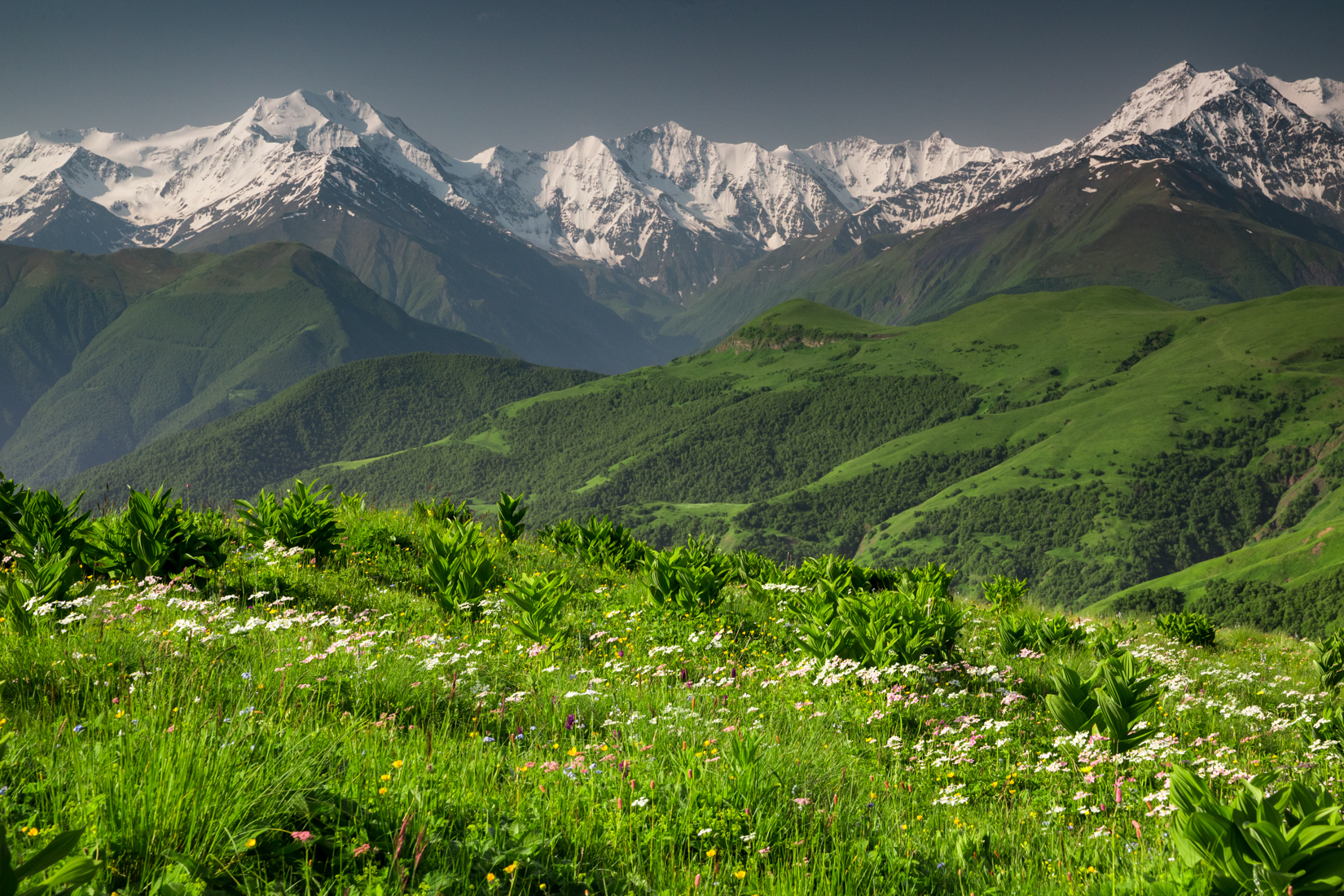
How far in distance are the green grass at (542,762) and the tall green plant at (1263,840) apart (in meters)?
0.22

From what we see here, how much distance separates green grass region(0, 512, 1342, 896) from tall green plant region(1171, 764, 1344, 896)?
22 cm

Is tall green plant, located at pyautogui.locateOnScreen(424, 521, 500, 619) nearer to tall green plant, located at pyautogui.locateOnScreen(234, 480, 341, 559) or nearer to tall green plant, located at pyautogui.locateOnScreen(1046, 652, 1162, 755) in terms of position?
tall green plant, located at pyautogui.locateOnScreen(234, 480, 341, 559)

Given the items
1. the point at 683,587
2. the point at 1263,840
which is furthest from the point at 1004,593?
the point at 1263,840

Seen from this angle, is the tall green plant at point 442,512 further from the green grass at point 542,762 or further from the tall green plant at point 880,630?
the tall green plant at point 880,630

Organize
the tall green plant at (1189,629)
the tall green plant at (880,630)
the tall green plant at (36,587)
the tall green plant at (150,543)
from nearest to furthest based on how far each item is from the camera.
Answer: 1. the tall green plant at (36,587)
2. the tall green plant at (880,630)
3. the tall green plant at (150,543)
4. the tall green plant at (1189,629)

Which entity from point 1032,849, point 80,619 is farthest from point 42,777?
point 1032,849

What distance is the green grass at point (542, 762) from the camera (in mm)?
3307

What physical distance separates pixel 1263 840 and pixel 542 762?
401cm

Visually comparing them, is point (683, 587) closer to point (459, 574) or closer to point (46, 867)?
point (459, 574)

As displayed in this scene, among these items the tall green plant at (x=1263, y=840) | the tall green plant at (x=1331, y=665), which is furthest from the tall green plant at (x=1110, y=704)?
the tall green plant at (x=1331, y=665)

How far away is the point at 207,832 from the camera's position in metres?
3.12

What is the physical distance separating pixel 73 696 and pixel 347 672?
Answer: 1.84m

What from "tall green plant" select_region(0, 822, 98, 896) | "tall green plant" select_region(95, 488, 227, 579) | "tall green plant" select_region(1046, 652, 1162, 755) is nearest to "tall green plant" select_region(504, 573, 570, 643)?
"tall green plant" select_region(95, 488, 227, 579)

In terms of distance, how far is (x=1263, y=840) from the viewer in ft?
10.2
